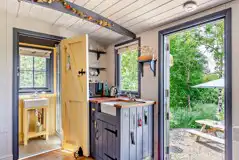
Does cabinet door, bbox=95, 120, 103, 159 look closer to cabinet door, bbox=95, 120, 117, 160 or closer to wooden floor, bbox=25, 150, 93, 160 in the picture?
cabinet door, bbox=95, 120, 117, 160

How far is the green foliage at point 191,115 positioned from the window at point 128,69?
1728 mm

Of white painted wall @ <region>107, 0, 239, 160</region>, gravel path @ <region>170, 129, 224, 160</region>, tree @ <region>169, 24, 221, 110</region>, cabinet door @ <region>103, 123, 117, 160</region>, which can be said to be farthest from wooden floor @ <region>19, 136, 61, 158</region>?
tree @ <region>169, 24, 221, 110</region>

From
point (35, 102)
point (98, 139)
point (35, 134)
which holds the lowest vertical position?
point (35, 134)

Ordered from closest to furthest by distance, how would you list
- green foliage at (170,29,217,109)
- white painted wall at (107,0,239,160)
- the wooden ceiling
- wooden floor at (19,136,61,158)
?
white painted wall at (107,0,239,160) → the wooden ceiling → wooden floor at (19,136,61,158) → green foliage at (170,29,217,109)

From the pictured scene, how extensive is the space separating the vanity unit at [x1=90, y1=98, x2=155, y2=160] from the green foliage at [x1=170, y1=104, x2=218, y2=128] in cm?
201

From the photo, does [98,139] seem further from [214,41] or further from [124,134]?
[214,41]

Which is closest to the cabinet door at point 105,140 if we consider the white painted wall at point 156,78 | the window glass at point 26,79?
the white painted wall at point 156,78

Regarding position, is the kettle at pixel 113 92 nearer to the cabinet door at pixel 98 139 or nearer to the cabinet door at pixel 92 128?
the cabinet door at pixel 92 128

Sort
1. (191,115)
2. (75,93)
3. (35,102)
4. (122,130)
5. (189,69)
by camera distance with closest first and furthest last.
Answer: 1. (122,130)
2. (75,93)
3. (35,102)
4. (191,115)
5. (189,69)

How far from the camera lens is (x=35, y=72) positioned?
12.3 ft

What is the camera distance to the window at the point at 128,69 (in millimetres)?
2854

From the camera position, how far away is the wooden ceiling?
5.93 feet

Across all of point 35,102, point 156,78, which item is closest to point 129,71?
point 156,78

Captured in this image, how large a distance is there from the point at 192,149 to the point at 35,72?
3.71m
